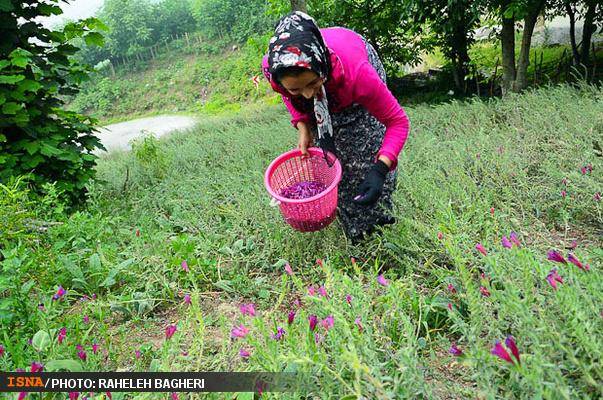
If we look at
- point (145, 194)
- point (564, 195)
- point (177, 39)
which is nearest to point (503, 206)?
point (564, 195)

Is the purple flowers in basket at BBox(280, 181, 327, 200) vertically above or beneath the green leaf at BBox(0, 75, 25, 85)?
beneath

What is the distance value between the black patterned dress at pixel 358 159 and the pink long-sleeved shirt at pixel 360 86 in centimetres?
A: 16

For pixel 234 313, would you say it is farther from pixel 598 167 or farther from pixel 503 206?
pixel 598 167

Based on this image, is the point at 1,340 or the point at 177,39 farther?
the point at 177,39

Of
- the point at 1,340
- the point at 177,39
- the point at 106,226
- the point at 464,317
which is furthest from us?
the point at 177,39

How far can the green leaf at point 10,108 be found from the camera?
10.0ft

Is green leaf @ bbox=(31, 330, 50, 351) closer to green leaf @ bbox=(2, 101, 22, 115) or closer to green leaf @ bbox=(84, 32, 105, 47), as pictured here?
green leaf @ bbox=(2, 101, 22, 115)

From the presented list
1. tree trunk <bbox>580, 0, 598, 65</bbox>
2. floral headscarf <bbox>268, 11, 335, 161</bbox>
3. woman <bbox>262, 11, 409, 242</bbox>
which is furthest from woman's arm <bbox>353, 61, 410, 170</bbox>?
tree trunk <bbox>580, 0, 598, 65</bbox>

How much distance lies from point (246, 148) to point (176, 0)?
149 feet

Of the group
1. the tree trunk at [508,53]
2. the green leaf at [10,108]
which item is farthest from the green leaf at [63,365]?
the tree trunk at [508,53]

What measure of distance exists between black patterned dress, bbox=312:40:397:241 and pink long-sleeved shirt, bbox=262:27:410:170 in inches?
6.1

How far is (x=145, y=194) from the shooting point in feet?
13.6

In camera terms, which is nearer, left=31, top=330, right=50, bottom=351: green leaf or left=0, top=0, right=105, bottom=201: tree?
left=31, top=330, right=50, bottom=351: green leaf

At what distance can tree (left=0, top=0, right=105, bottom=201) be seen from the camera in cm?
314
